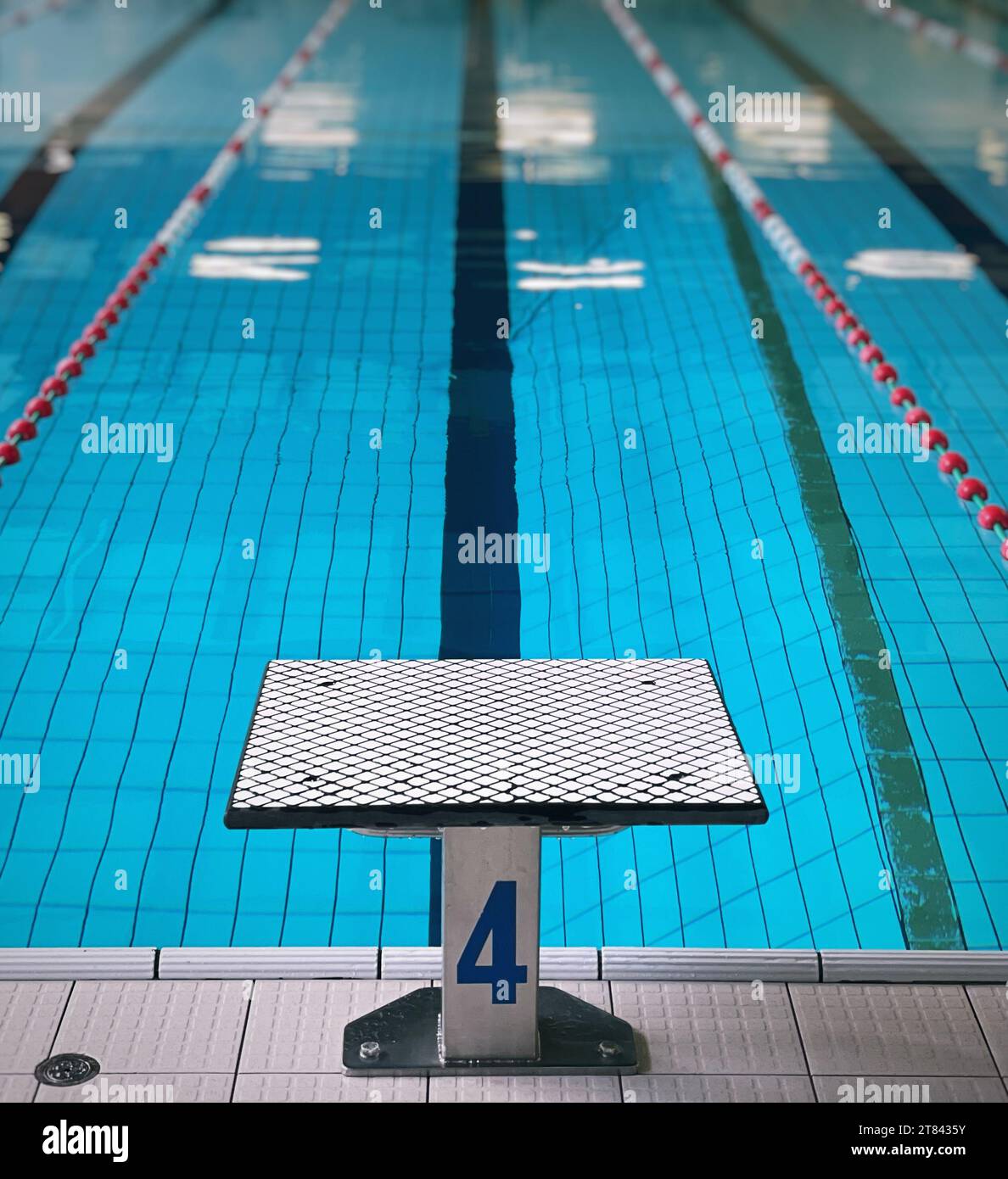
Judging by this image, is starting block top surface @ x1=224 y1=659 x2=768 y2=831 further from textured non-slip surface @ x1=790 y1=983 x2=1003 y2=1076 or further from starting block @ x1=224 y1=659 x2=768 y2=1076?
textured non-slip surface @ x1=790 y1=983 x2=1003 y2=1076

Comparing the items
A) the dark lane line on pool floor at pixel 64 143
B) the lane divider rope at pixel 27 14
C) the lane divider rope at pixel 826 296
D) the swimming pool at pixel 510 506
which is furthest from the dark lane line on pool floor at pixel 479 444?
the lane divider rope at pixel 27 14

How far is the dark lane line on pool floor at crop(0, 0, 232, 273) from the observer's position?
697 centimetres

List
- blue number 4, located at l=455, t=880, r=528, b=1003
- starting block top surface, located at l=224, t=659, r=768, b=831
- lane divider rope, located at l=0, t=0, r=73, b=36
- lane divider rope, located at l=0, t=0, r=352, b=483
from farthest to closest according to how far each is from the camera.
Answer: lane divider rope, located at l=0, t=0, r=73, b=36, lane divider rope, located at l=0, t=0, r=352, b=483, blue number 4, located at l=455, t=880, r=528, b=1003, starting block top surface, located at l=224, t=659, r=768, b=831

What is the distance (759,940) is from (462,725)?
956mm

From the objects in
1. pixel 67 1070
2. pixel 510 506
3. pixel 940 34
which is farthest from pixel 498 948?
pixel 940 34

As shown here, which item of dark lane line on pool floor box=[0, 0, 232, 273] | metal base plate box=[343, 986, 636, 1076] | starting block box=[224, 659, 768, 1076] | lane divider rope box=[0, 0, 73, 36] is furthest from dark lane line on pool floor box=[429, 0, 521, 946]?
lane divider rope box=[0, 0, 73, 36]

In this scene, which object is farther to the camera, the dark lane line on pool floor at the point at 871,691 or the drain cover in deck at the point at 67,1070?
the dark lane line on pool floor at the point at 871,691

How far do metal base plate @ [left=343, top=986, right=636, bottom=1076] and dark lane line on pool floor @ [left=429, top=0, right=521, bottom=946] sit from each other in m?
0.50

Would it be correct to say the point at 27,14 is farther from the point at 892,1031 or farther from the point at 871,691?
the point at 892,1031

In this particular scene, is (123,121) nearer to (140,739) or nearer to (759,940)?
(140,739)

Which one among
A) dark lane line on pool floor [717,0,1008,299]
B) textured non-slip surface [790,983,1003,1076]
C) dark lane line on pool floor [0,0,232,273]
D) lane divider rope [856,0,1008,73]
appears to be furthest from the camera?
lane divider rope [856,0,1008,73]

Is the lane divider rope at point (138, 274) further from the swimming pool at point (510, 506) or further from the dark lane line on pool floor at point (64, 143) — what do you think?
the dark lane line on pool floor at point (64, 143)

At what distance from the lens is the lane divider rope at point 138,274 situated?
193 inches

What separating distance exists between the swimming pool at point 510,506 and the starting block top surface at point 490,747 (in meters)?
0.70
